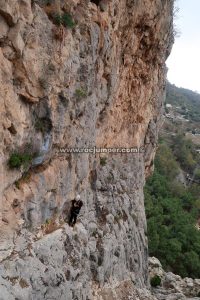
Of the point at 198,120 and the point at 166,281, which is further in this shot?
the point at 198,120

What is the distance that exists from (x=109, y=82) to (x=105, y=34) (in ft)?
7.59

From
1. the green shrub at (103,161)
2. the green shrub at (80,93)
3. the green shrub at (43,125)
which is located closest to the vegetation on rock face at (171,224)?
the green shrub at (103,161)

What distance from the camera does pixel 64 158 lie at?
13438mm

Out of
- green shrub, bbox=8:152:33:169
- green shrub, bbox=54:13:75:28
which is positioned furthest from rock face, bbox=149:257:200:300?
green shrub, bbox=54:13:75:28

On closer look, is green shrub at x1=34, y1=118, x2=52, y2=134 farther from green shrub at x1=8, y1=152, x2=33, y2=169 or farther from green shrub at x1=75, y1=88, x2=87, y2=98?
green shrub at x1=75, y1=88, x2=87, y2=98

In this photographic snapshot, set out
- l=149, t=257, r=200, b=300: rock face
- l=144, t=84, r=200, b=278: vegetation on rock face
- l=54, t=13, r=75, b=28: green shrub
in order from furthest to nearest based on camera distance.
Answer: l=144, t=84, r=200, b=278: vegetation on rock face < l=149, t=257, r=200, b=300: rock face < l=54, t=13, r=75, b=28: green shrub

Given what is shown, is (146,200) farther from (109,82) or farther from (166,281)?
(109,82)

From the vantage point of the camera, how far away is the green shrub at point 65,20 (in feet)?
39.2

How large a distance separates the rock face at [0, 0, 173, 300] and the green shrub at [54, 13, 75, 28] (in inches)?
1.7

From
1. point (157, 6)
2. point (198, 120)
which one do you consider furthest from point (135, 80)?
point (198, 120)

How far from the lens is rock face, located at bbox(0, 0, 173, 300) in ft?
34.1

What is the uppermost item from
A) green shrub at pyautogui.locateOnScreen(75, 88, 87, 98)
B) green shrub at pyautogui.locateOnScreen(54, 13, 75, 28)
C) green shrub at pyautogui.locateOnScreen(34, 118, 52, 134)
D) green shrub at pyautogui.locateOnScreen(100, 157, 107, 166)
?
green shrub at pyautogui.locateOnScreen(54, 13, 75, 28)

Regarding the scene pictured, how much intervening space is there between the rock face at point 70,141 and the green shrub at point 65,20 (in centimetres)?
4

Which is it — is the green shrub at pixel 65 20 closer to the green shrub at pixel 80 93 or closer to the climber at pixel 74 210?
the green shrub at pixel 80 93
